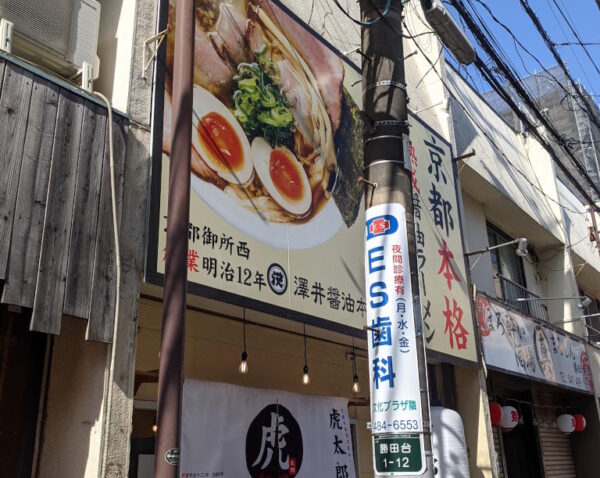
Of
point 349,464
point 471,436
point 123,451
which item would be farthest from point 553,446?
point 123,451

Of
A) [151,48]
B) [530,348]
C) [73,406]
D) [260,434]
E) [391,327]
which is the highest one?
[151,48]

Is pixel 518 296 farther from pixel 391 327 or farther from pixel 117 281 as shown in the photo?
pixel 117 281

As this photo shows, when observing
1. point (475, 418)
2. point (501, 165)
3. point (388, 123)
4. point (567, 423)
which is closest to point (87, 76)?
point (388, 123)

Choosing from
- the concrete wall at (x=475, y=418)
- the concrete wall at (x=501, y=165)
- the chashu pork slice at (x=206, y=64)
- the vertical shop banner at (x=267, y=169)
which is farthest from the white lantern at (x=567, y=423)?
the chashu pork slice at (x=206, y=64)

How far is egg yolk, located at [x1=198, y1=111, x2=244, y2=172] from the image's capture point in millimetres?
6074

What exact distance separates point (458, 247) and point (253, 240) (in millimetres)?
5590

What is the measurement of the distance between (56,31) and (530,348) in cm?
1096

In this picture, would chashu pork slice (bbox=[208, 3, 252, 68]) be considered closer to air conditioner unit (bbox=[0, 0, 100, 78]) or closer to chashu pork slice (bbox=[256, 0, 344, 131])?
chashu pork slice (bbox=[256, 0, 344, 131])

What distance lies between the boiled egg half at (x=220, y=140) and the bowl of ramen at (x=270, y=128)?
0.04 ft

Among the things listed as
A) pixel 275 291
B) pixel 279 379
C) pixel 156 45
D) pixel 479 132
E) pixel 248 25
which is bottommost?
pixel 279 379

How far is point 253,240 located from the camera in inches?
249

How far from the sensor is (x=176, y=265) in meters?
3.72

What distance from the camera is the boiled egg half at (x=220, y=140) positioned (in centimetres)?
602

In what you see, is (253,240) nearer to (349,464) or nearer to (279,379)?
(279,379)
